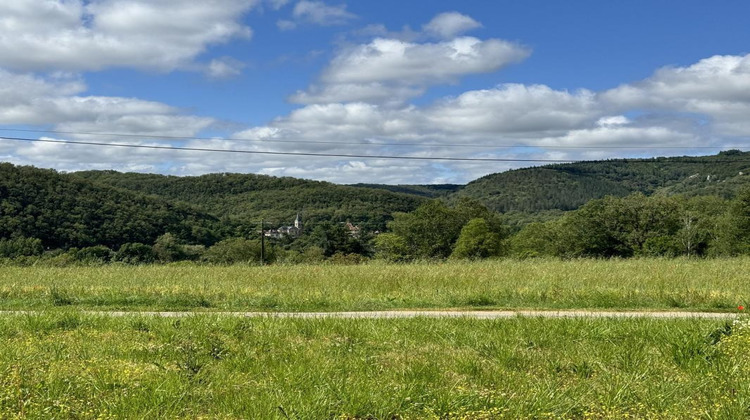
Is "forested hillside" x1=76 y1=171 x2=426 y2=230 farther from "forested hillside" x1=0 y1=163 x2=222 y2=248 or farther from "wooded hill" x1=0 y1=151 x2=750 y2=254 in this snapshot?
"forested hillside" x1=0 y1=163 x2=222 y2=248

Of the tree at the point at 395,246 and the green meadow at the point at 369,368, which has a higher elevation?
the green meadow at the point at 369,368

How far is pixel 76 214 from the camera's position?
73.7 metres

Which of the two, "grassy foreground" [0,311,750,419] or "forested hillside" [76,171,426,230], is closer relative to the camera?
"grassy foreground" [0,311,750,419]

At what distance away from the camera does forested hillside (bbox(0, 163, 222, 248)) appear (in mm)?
66000

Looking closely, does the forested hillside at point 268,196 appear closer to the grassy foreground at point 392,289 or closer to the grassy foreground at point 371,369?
the grassy foreground at point 392,289

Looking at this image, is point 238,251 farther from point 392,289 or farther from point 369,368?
point 369,368

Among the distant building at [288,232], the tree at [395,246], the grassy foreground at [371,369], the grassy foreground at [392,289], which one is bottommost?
the distant building at [288,232]

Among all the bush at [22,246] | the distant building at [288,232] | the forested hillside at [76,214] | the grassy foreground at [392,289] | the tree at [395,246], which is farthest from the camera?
the distant building at [288,232]

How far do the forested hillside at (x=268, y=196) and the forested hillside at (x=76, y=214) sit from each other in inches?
2031

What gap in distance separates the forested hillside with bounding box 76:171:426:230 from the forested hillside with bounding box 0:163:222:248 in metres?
51.6

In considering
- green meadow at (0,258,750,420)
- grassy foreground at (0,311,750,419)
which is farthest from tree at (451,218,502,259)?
grassy foreground at (0,311,750,419)

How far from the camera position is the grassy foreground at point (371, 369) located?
4887mm

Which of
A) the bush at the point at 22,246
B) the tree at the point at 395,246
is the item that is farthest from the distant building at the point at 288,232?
the bush at the point at 22,246

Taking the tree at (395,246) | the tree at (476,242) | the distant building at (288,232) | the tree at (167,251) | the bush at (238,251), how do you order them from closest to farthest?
the tree at (167,251) < the tree at (476,242) < the tree at (395,246) < the bush at (238,251) < the distant building at (288,232)
